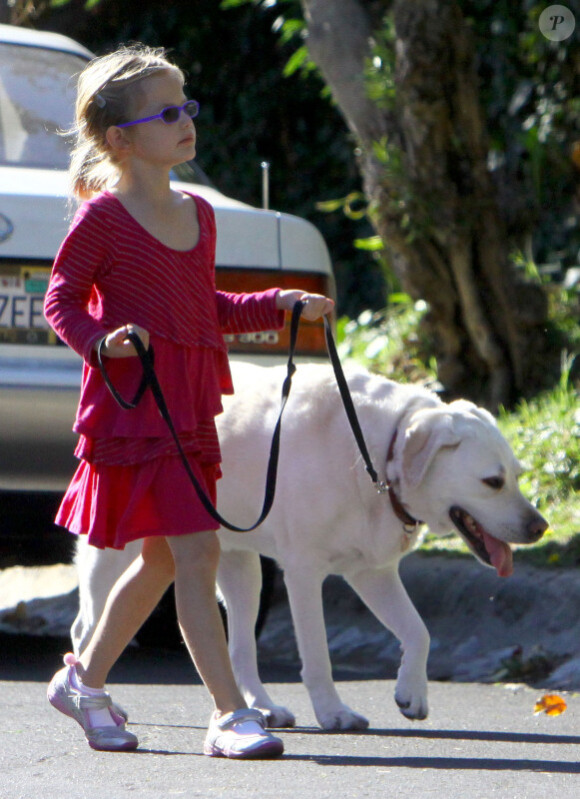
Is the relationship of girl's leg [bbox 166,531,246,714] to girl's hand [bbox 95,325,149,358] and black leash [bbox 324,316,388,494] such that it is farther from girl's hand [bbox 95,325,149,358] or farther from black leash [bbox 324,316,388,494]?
black leash [bbox 324,316,388,494]

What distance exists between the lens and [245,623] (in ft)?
13.4

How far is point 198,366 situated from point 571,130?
5.52 metres

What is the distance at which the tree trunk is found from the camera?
22.8 feet

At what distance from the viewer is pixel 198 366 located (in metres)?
3.34

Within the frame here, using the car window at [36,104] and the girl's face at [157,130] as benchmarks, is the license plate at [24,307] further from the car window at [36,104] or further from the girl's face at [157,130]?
the girl's face at [157,130]

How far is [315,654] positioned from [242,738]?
60 centimetres

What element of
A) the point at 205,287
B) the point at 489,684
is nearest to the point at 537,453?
the point at 489,684

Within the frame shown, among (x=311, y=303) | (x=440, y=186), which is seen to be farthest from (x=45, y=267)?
(x=440, y=186)

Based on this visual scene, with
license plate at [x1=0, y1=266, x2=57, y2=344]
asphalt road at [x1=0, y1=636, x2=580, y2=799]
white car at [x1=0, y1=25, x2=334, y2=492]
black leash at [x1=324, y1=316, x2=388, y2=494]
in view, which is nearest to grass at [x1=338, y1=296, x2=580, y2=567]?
asphalt road at [x1=0, y1=636, x2=580, y2=799]

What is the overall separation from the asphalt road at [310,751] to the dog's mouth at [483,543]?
1.51ft

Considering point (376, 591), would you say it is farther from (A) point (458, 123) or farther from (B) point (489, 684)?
(A) point (458, 123)

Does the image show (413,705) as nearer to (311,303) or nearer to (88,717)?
(88,717)

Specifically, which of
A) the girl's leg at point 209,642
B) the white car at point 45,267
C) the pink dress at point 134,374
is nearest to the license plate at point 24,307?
the white car at point 45,267

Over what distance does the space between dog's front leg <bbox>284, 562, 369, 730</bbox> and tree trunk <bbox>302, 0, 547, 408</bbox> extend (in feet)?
12.2
